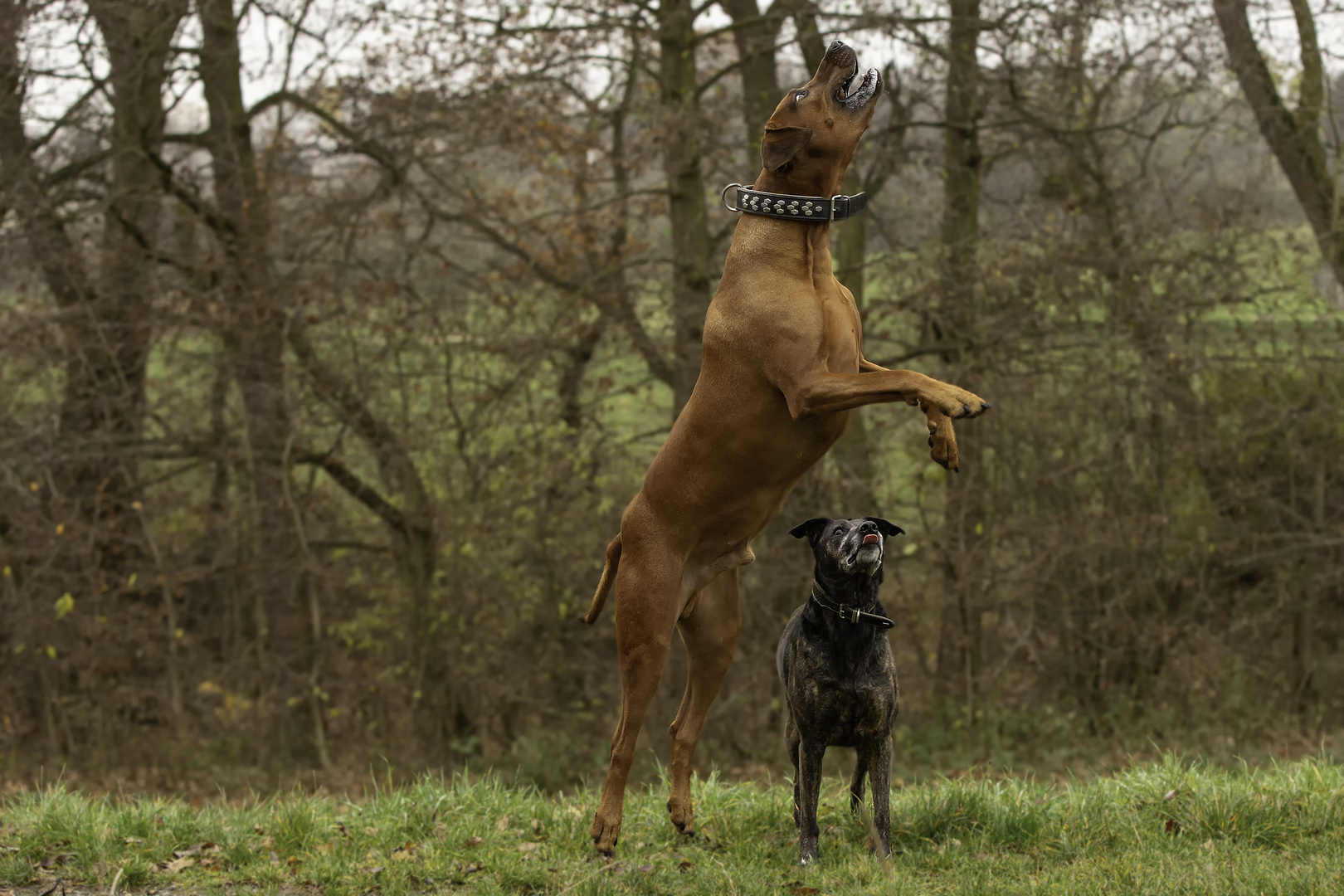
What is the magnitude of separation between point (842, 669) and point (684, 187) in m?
8.34

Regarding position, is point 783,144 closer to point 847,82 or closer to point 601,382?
point 847,82

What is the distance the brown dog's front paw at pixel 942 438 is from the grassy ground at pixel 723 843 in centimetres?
145

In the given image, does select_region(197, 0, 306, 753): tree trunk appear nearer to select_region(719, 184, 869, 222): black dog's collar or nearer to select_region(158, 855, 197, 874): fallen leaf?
select_region(158, 855, 197, 874): fallen leaf

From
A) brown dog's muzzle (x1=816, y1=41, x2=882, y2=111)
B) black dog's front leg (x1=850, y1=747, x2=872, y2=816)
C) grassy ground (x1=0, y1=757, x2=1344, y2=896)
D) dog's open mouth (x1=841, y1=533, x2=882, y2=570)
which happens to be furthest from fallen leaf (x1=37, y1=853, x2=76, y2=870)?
brown dog's muzzle (x1=816, y1=41, x2=882, y2=111)

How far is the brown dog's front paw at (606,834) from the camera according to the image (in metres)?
4.50

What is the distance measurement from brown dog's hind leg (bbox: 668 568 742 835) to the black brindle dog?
0.28m

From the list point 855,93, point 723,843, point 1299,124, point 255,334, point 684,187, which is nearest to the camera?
point 855,93

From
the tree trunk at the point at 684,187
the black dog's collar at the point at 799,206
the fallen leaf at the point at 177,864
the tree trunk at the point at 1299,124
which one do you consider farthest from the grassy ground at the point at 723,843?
the tree trunk at the point at 1299,124

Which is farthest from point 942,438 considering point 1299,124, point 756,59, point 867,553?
point 1299,124

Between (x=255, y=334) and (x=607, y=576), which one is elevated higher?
(x=255, y=334)

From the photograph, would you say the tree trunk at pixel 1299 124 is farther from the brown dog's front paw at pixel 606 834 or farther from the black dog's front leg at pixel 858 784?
the brown dog's front paw at pixel 606 834

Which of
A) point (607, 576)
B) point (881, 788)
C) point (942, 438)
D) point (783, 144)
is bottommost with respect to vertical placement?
point (881, 788)

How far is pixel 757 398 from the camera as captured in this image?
4.22 m

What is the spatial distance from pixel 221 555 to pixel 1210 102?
11862 millimetres
